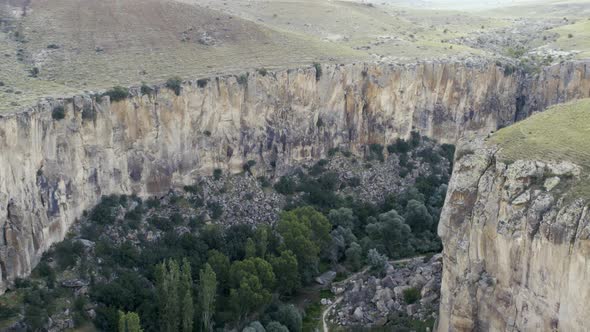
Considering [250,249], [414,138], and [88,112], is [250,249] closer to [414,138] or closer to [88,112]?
[88,112]

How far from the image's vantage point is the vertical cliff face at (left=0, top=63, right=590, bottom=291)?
49.3 metres

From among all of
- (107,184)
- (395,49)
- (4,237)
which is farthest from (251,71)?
(4,237)

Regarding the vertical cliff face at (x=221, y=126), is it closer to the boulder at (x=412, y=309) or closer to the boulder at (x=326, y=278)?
the boulder at (x=326, y=278)

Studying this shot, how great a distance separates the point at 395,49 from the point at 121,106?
42388 millimetres

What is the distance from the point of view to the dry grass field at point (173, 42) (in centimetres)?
6377

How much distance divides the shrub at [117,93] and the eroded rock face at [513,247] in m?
31.2

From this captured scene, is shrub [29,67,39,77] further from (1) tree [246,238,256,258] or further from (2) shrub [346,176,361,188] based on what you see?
(2) shrub [346,176,361,188]

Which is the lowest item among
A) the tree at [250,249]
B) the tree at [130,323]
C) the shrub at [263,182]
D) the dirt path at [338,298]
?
the dirt path at [338,298]

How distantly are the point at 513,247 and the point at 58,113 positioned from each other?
119 feet

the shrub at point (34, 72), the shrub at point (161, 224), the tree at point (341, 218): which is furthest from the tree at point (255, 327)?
the shrub at point (34, 72)

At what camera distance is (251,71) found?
229 feet

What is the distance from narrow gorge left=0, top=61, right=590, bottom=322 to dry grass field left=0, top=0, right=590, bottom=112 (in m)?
3.02

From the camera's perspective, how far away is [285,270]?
54.2 metres

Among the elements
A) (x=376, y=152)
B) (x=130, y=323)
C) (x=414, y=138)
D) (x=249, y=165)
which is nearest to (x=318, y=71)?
(x=376, y=152)
